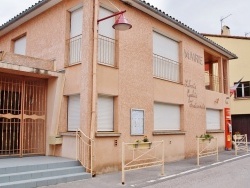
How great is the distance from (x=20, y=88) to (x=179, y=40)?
846 cm

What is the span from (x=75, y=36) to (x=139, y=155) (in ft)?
17.7

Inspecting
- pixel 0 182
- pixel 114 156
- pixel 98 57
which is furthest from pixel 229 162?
pixel 0 182

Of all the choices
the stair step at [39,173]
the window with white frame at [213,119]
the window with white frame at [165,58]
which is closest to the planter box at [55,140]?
the stair step at [39,173]

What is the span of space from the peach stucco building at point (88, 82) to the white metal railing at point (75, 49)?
22 millimetres

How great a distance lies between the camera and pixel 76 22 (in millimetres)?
11789

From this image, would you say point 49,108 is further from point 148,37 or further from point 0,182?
point 148,37

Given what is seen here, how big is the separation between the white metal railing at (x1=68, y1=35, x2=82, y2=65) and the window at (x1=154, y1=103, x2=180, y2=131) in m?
4.38

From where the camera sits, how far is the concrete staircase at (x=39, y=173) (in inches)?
316

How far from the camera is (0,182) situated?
7840mm

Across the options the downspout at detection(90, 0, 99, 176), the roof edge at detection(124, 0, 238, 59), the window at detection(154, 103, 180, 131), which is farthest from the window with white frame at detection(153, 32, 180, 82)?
the downspout at detection(90, 0, 99, 176)

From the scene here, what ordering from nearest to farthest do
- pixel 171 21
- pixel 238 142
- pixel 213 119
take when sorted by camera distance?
pixel 171 21 < pixel 238 142 < pixel 213 119

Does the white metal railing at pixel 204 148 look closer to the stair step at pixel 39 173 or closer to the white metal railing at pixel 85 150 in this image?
the white metal railing at pixel 85 150

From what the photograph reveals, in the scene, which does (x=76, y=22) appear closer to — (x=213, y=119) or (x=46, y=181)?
(x=46, y=181)

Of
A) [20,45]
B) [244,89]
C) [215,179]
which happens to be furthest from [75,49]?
[244,89]
